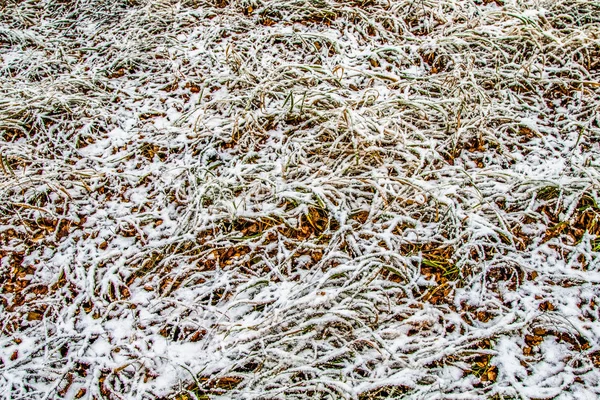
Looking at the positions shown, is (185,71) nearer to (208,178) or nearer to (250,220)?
(208,178)

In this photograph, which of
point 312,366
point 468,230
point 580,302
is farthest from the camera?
point 468,230

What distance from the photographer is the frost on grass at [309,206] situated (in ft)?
5.27

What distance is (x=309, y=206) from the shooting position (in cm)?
205

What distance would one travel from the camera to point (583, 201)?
6.52 feet

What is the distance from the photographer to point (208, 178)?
224 cm

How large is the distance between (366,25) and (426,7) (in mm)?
518

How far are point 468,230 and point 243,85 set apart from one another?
1.77m

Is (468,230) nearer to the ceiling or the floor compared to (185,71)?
nearer to the floor

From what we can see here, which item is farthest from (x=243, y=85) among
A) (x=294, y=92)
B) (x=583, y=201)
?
(x=583, y=201)

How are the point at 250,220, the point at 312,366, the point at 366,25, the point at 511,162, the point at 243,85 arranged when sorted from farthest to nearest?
the point at 366,25
the point at 243,85
the point at 511,162
the point at 250,220
the point at 312,366

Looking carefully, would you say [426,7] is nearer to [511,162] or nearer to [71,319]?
[511,162]

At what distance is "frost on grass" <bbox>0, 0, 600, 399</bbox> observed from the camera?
1.61 metres

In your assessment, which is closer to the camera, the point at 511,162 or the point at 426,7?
the point at 511,162

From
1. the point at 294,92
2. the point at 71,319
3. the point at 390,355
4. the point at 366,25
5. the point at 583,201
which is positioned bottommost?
the point at 71,319
